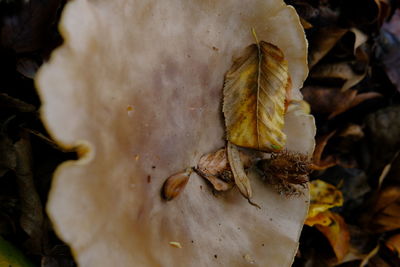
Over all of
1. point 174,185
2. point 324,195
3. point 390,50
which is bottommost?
point 324,195

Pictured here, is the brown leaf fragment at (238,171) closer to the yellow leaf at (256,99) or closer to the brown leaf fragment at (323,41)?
Result: the yellow leaf at (256,99)

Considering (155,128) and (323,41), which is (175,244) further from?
(323,41)

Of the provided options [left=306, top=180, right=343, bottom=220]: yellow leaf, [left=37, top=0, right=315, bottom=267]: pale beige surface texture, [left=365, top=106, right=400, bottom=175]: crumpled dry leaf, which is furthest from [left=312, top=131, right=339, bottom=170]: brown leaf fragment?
[left=37, top=0, right=315, bottom=267]: pale beige surface texture

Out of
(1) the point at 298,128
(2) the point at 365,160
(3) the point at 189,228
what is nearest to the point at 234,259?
(3) the point at 189,228

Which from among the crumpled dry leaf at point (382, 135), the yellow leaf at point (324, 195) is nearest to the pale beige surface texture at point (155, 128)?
the yellow leaf at point (324, 195)

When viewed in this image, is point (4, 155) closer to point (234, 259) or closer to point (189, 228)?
point (189, 228)

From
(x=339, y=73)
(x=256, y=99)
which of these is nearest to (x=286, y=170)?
(x=256, y=99)

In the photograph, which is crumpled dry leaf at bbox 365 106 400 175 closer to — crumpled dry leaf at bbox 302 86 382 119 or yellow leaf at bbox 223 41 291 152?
crumpled dry leaf at bbox 302 86 382 119
